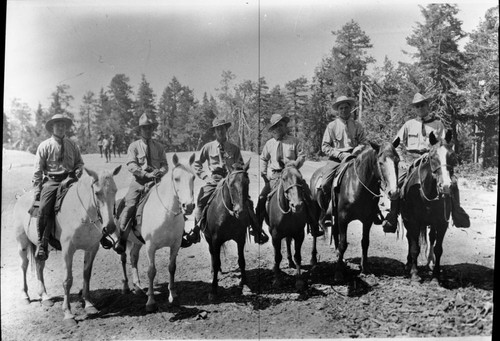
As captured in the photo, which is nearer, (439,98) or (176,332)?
(176,332)

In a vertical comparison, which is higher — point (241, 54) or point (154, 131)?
point (241, 54)

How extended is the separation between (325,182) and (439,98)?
2.51m

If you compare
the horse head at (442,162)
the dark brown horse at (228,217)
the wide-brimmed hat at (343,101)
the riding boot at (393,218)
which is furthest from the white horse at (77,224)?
the horse head at (442,162)

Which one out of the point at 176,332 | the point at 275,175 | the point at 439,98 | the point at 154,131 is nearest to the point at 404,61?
the point at 439,98

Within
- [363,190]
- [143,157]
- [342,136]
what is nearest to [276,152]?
[342,136]

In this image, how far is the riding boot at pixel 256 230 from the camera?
651 centimetres

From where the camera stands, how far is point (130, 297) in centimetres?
656

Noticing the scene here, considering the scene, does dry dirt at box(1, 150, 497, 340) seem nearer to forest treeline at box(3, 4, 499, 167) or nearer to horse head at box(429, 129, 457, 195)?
Answer: forest treeline at box(3, 4, 499, 167)

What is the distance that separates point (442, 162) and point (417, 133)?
915 millimetres

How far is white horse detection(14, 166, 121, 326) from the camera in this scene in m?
5.68

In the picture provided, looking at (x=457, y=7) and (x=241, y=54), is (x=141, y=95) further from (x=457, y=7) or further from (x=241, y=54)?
(x=457, y=7)

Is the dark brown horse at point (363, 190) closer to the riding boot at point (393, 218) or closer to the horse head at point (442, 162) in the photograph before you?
the riding boot at point (393, 218)

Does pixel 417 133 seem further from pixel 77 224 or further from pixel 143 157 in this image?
pixel 77 224

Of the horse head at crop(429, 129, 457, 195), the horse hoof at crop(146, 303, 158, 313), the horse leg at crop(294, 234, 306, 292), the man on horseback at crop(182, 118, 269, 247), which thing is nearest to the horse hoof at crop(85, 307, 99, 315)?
the horse hoof at crop(146, 303, 158, 313)
